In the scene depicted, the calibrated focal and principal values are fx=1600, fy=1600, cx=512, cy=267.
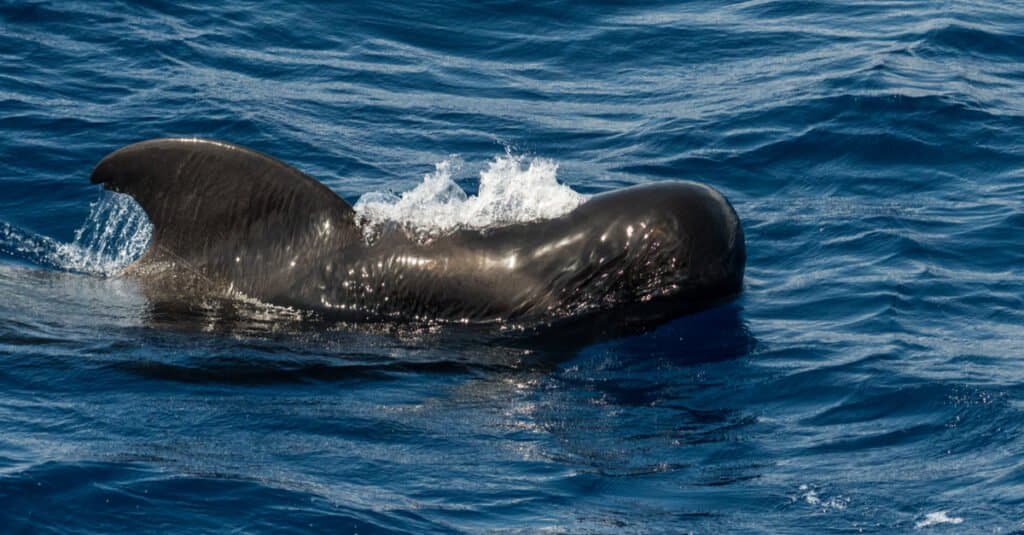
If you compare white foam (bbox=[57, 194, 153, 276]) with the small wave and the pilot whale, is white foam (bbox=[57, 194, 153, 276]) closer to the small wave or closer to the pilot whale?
the small wave

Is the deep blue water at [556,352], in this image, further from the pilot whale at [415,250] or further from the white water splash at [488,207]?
the white water splash at [488,207]

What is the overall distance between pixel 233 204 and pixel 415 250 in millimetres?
1537

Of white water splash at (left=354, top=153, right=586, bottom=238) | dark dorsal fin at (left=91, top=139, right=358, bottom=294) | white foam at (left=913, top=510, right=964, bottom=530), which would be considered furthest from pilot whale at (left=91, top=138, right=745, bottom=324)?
white foam at (left=913, top=510, right=964, bottom=530)

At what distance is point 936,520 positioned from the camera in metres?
9.17

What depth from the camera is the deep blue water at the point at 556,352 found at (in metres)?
9.60

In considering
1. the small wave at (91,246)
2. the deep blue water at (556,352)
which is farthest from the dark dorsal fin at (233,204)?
the small wave at (91,246)

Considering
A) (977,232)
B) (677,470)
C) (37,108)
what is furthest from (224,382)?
(37,108)

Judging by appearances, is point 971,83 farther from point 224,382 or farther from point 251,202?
point 224,382

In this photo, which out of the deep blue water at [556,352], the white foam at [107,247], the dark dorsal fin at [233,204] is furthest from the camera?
the white foam at [107,247]

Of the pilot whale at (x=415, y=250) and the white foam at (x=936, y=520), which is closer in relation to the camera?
the white foam at (x=936, y=520)

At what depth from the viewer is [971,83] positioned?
19922 mm

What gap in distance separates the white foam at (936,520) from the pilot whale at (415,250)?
12.5ft

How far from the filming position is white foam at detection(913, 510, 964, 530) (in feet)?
29.9

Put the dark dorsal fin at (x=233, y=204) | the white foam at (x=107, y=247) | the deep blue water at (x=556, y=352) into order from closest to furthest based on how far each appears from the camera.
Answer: the deep blue water at (x=556, y=352) → the dark dorsal fin at (x=233, y=204) → the white foam at (x=107, y=247)
